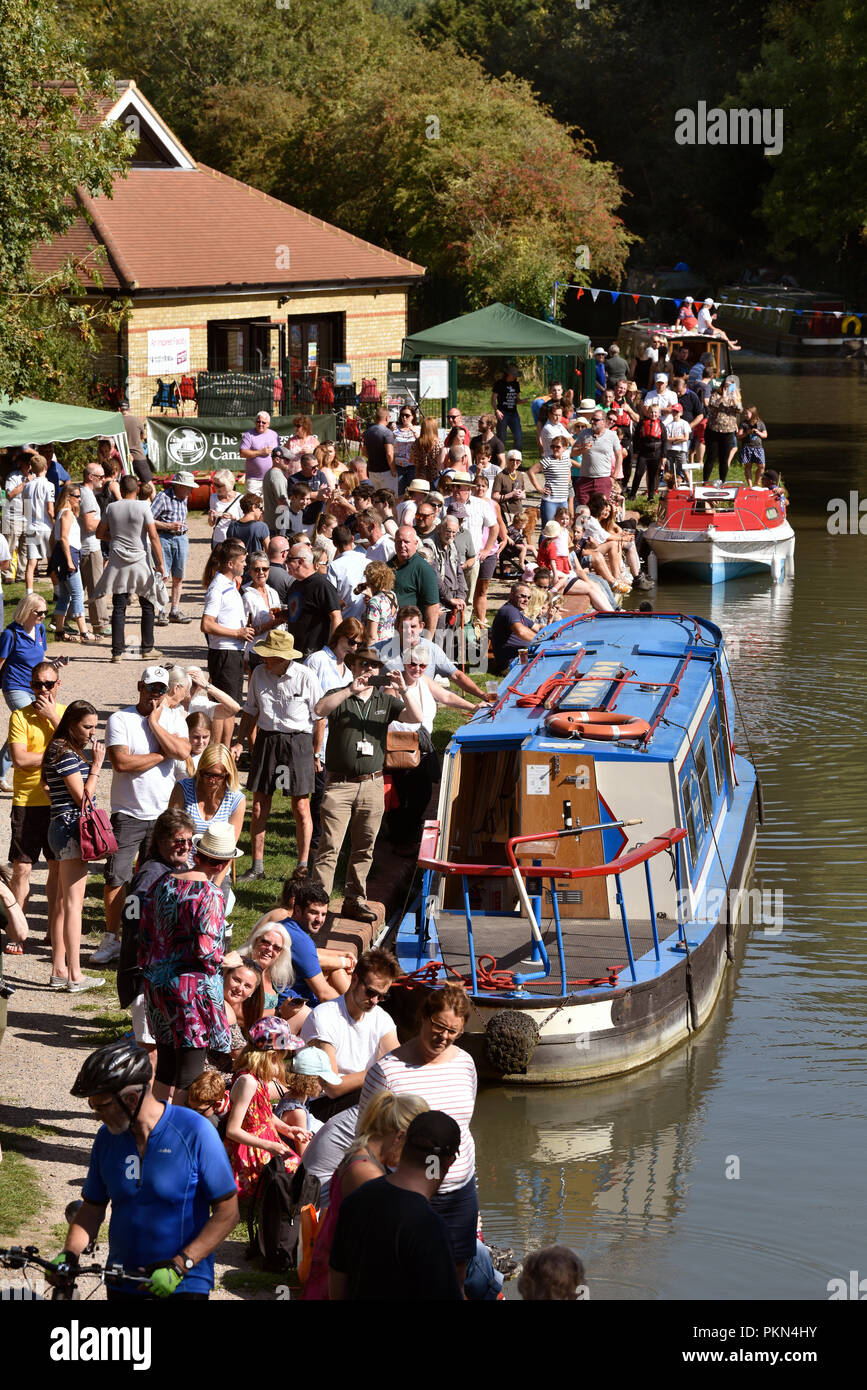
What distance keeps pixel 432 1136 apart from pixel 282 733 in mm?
7163

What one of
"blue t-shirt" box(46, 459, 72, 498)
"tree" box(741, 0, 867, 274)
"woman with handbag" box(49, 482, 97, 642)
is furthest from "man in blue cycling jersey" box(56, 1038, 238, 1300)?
"tree" box(741, 0, 867, 274)

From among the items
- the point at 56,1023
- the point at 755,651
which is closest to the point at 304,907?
the point at 56,1023

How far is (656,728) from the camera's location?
12.4 meters

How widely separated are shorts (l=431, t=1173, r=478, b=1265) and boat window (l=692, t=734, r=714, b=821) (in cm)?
636

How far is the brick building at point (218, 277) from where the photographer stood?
3366 centimetres

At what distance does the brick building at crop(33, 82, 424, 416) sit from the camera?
33.7 meters

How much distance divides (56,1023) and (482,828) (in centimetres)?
348

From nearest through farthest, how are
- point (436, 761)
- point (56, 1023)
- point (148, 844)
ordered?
point (148, 844) < point (56, 1023) < point (436, 761)

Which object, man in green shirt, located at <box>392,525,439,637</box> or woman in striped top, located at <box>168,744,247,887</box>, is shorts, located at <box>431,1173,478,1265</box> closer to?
woman in striped top, located at <box>168,744,247,887</box>

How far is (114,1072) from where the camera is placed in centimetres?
605

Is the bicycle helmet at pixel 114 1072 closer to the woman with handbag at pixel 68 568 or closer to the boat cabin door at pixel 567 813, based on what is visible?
the boat cabin door at pixel 567 813

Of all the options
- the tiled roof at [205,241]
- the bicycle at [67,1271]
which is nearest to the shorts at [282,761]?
the bicycle at [67,1271]

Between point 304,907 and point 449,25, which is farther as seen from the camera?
point 449,25

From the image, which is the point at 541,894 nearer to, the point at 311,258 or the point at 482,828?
the point at 482,828
